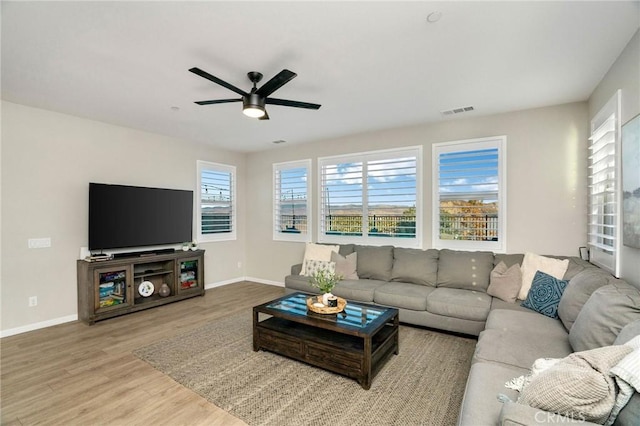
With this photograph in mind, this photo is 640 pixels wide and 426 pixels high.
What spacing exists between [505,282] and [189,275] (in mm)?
4680

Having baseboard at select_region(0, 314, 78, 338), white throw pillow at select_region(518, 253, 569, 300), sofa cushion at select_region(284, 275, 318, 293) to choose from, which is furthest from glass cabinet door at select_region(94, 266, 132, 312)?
white throw pillow at select_region(518, 253, 569, 300)

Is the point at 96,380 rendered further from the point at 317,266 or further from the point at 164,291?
the point at 317,266

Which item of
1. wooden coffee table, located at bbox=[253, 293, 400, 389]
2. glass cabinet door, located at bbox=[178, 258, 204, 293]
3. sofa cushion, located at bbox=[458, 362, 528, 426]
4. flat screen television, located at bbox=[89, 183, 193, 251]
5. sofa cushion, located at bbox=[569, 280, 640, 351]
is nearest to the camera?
sofa cushion, located at bbox=[458, 362, 528, 426]

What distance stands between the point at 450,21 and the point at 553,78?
167 centimetres

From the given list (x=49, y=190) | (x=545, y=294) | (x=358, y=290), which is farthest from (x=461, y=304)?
(x=49, y=190)

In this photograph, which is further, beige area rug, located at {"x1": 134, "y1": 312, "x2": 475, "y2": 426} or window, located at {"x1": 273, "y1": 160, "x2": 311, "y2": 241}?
window, located at {"x1": 273, "y1": 160, "x2": 311, "y2": 241}

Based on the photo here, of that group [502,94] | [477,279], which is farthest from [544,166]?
[477,279]

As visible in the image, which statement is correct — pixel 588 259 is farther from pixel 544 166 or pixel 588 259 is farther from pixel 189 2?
pixel 189 2

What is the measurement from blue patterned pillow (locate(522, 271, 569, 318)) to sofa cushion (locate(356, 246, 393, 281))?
1719 millimetres

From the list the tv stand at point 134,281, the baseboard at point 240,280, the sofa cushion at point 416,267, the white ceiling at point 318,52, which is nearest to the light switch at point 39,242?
the tv stand at point 134,281

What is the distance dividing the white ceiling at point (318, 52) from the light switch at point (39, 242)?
1.65 metres

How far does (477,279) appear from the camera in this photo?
3816 millimetres

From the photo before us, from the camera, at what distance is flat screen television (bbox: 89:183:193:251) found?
424cm

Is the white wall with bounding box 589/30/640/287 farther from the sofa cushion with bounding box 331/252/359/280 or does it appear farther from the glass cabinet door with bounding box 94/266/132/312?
the glass cabinet door with bounding box 94/266/132/312
